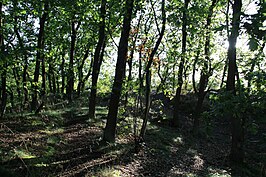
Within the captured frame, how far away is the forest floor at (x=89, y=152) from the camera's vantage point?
6.29m

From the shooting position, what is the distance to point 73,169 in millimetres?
6422

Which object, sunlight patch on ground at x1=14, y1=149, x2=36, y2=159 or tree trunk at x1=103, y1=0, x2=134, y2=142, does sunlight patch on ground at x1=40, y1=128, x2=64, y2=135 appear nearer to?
tree trunk at x1=103, y1=0, x2=134, y2=142

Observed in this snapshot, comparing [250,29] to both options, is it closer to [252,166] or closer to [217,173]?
[217,173]

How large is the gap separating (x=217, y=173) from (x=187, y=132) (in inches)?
290

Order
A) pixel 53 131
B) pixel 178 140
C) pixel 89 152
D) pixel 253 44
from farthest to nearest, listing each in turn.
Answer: pixel 178 140 < pixel 53 131 < pixel 89 152 < pixel 253 44

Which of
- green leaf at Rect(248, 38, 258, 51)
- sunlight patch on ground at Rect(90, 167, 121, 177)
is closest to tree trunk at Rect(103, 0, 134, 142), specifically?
sunlight patch on ground at Rect(90, 167, 121, 177)

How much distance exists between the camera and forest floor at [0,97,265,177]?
629 centimetres

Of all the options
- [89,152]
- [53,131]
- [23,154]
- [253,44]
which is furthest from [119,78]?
[253,44]

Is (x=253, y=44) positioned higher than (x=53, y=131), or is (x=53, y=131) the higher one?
(x=253, y=44)

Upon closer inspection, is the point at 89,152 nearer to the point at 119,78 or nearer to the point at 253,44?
the point at 119,78

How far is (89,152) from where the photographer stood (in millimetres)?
7949

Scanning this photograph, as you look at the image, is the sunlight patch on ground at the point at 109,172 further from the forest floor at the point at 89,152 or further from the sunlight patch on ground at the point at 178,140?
the sunlight patch on ground at the point at 178,140

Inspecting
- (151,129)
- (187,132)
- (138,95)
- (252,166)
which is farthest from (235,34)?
(187,132)

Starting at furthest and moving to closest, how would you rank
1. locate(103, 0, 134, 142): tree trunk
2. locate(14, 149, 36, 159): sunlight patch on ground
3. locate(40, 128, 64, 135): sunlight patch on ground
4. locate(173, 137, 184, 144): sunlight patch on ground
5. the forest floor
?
locate(173, 137, 184, 144): sunlight patch on ground, locate(40, 128, 64, 135): sunlight patch on ground, locate(103, 0, 134, 142): tree trunk, locate(14, 149, 36, 159): sunlight patch on ground, the forest floor
